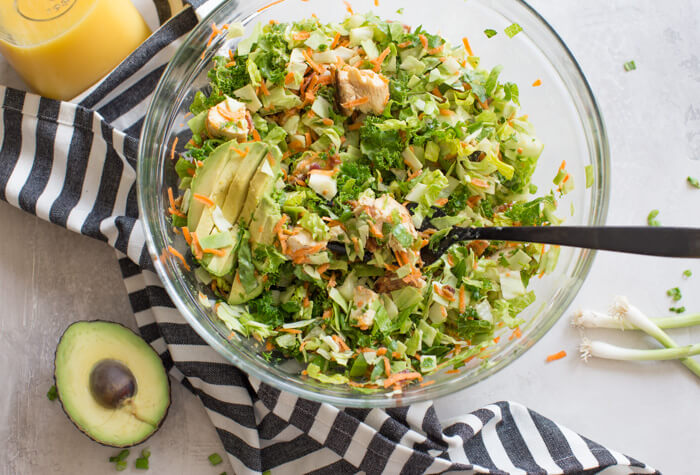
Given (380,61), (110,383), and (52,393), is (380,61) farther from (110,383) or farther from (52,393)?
(52,393)

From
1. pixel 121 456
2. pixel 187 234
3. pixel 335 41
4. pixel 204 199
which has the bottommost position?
pixel 121 456

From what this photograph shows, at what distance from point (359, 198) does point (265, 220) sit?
1.20 ft

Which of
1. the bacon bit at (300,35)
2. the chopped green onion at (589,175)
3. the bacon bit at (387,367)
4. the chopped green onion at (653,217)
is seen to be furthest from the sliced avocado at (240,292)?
the chopped green onion at (653,217)

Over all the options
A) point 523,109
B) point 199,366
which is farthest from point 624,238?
point 199,366

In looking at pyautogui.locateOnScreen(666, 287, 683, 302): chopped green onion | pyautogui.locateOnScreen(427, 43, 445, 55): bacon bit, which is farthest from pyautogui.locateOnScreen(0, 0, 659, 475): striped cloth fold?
pyautogui.locateOnScreen(427, 43, 445, 55): bacon bit

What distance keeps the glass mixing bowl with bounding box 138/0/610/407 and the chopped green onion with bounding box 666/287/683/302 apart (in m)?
0.84

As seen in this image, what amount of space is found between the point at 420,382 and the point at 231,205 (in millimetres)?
1033

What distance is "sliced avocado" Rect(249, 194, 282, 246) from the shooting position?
2.07 metres

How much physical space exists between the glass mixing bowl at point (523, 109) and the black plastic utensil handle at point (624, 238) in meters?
0.45

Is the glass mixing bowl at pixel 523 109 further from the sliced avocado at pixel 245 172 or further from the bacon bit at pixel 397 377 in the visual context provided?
the sliced avocado at pixel 245 172

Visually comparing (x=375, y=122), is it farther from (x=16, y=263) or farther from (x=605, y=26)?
(x=16, y=263)

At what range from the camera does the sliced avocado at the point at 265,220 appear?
81.7 inches

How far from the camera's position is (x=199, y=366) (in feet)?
8.33

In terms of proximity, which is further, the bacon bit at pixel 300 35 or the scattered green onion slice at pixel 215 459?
the scattered green onion slice at pixel 215 459
